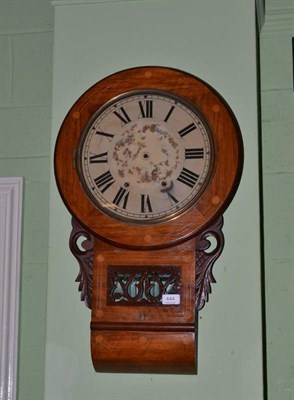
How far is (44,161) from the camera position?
224 centimetres

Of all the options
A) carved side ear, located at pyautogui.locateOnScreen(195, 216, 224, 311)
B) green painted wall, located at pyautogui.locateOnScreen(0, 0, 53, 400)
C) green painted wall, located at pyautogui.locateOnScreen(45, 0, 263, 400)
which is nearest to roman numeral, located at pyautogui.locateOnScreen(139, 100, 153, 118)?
green painted wall, located at pyautogui.locateOnScreen(45, 0, 263, 400)

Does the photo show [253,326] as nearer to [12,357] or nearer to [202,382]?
Answer: [202,382]

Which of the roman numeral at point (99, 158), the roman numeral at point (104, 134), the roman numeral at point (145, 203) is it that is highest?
the roman numeral at point (104, 134)

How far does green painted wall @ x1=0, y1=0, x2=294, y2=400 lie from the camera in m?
2.05

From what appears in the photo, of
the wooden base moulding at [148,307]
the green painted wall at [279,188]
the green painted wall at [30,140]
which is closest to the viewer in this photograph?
the wooden base moulding at [148,307]

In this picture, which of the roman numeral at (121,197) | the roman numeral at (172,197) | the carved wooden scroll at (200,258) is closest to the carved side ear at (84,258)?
the carved wooden scroll at (200,258)

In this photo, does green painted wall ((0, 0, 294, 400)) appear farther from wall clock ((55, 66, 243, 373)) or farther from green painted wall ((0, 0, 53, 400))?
wall clock ((55, 66, 243, 373))

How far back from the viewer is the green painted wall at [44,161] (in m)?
2.05

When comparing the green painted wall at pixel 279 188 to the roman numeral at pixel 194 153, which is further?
the green painted wall at pixel 279 188

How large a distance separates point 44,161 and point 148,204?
0.49 meters

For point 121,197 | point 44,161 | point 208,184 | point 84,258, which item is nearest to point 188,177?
point 208,184

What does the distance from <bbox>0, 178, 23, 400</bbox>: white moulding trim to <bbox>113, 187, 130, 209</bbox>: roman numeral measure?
43 cm

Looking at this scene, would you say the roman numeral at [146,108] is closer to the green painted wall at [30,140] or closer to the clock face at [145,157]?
the clock face at [145,157]

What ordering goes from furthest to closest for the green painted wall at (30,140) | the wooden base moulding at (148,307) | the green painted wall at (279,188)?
the green painted wall at (30,140) → the green painted wall at (279,188) → the wooden base moulding at (148,307)
